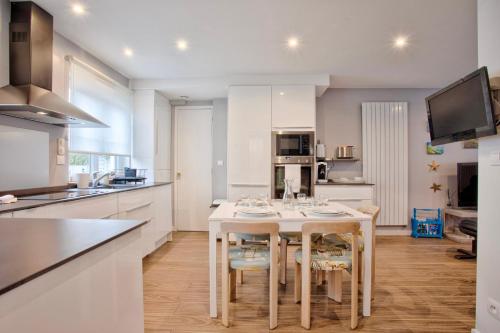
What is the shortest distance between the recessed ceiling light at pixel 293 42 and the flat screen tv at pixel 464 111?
143 cm

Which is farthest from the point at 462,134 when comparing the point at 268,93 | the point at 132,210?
the point at 132,210

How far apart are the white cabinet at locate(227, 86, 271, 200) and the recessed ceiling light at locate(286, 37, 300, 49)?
0.96m

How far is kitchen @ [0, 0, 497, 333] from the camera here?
1143mm

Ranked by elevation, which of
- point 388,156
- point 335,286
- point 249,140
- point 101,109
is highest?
point 101,109

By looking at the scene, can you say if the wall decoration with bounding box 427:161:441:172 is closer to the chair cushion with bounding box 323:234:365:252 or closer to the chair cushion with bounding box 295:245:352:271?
the chair cushion with bounding box 323:234:365:252

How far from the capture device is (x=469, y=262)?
3.13 m

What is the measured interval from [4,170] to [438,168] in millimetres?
5767

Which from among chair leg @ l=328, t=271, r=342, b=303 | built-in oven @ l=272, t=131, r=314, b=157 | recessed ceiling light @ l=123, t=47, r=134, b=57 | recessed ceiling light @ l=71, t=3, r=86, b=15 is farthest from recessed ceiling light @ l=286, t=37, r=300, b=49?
chair leg @ l=328, t=271, r=342, b=303

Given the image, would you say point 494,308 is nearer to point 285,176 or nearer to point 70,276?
point 70,276

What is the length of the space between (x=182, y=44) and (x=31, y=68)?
1.42 metres

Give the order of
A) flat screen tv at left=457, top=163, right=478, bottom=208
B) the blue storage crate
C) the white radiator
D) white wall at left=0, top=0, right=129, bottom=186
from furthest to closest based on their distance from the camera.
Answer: the white radiator, the blue storage crate, flat screen tv at left=457, top=163, right=478, bottom=208, white wall at left=0, top=0, right=129, bottom=186

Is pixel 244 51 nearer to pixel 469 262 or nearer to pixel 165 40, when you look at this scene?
pixel 165 40

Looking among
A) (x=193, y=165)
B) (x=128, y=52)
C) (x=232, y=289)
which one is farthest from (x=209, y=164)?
(x=232, y=289)

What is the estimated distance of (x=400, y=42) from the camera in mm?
2854
